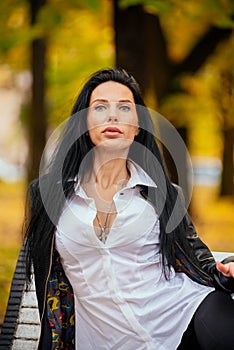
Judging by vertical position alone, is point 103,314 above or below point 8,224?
above

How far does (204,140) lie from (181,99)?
33.6 ft

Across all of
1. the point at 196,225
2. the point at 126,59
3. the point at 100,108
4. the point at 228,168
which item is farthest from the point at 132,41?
the point at 228,168

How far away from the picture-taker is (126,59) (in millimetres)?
6602

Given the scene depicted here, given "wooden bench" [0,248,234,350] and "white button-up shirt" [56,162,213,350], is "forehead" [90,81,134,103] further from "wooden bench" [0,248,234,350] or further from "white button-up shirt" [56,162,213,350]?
"wooden bench" [0,248,234,350]

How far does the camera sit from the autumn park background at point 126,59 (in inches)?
259

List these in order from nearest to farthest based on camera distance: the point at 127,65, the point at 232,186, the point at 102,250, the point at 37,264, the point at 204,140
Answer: the point at 102,250, the point at 37,264, the point at 127,65, the point at 232,186, the point at 204,140

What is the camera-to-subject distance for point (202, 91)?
11805 mm

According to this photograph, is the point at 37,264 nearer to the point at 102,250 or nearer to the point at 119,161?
the point at 102,250

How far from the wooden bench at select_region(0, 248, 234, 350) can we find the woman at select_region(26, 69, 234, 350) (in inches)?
13.9

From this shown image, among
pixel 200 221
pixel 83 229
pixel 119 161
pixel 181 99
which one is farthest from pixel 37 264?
pixel 200 221

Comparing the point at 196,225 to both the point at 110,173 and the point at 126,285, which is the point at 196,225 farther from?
the point at 126,285

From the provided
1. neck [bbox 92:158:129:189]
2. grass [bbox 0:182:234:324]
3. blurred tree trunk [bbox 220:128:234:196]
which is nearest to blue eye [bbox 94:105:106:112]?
neck [bbox 92:158:129:189]

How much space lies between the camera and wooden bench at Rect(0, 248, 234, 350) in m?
3.06

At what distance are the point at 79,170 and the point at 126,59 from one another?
4019mm
